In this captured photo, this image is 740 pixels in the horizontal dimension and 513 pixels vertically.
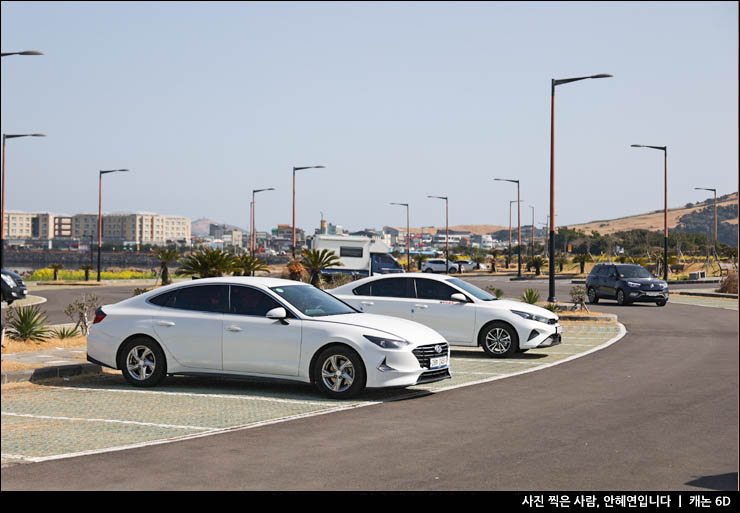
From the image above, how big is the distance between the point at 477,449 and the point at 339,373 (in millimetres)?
3498

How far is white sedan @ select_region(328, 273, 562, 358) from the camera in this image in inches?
648

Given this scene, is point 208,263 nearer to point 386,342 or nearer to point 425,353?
point 425,353

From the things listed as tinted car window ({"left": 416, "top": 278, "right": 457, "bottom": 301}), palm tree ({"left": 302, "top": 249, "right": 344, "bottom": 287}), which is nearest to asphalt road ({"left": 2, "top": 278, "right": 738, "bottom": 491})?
tinted car window ({"left": 416, "top": 278, "right": 457, "bottom": 301})

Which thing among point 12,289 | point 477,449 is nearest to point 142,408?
point 477,449

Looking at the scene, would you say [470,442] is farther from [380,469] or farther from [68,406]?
[68,406]

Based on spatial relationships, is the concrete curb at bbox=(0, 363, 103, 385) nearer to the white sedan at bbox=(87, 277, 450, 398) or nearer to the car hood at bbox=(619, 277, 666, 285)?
the white sedan at bbox=(87, 277, 450, 398)

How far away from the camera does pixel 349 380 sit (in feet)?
37.7

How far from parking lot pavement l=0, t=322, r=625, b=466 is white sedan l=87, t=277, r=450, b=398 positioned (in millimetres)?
335

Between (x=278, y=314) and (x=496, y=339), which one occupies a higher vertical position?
(x=278, y=314)

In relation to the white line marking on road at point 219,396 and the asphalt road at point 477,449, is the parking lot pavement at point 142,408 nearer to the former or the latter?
the white line marking on road at point 219,396

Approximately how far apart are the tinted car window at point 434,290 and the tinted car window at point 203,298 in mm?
5482

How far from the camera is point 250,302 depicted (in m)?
12.2

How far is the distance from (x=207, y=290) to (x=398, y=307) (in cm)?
526

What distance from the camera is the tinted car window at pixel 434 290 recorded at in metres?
16.8
